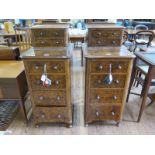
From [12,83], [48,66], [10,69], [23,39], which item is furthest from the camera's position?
[23,39]

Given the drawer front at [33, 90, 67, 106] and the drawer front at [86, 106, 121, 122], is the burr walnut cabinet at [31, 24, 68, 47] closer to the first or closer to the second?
the drawer front at [33, 90, 67, 106]

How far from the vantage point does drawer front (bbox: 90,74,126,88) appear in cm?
127

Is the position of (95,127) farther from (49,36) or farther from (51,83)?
(49,36)

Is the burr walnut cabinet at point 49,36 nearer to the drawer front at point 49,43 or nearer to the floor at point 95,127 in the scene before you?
the drawer front at point 49,43

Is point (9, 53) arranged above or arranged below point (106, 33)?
below

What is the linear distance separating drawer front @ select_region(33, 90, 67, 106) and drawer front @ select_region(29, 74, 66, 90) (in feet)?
0.19

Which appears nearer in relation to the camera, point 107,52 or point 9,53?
point 107,52

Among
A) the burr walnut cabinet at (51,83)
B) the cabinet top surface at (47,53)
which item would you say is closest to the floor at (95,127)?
the burr walnut cabinet at (51,83)

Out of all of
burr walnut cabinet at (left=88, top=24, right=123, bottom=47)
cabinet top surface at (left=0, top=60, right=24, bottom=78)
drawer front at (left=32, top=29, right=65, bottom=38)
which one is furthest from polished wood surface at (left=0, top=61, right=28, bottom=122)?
burr walnut cabinet at (left=88, top=24, right=123, bottom=47)

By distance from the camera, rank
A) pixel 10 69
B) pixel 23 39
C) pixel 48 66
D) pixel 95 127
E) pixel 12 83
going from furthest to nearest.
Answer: pixel 23 39
pixel 95 127
pixel 10 69
pixel 12 83
pixel 48 66

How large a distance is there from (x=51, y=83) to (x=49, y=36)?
0.45m

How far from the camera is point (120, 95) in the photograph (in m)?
1.37

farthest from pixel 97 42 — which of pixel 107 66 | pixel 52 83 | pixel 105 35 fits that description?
pixel 52 83

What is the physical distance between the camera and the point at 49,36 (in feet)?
4.40
